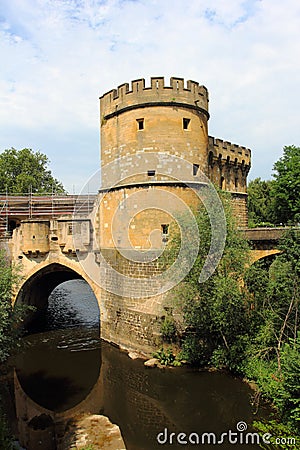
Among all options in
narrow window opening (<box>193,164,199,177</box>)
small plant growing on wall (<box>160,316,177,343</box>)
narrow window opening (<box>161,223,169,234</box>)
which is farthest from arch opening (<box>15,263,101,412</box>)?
narrow window opening (<box>193,164,199,177</box>)

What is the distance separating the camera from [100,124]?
18938mm

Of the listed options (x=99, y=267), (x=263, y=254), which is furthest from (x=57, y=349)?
(x=263, y=254)

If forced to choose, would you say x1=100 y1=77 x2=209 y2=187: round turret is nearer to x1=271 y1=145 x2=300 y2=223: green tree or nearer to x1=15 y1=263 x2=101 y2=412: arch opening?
x1=15 y1=263 x2=101 y2=412: arch opening

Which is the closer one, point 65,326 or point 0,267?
point 0,267

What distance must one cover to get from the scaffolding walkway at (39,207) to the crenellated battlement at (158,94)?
7.24 meters

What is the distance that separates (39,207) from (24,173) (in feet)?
56.8

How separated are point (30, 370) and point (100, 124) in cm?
1174

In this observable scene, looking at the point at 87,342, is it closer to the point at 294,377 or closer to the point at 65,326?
the point at 65,326

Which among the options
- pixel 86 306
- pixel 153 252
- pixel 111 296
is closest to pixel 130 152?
pixel 153 252

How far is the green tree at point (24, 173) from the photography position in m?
39.1

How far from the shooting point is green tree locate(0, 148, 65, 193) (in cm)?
3912

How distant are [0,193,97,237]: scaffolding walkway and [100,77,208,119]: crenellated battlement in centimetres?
724
